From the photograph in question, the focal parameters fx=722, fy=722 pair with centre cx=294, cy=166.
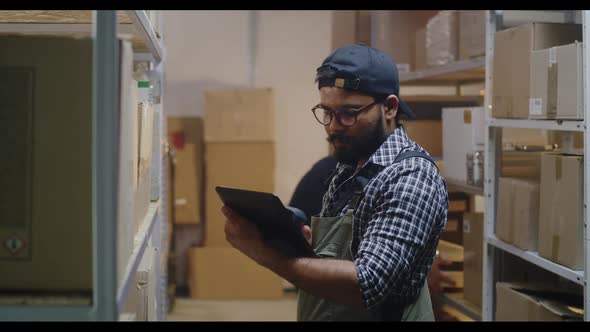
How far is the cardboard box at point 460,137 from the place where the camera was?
3.52m

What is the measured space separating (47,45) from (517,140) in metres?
3.12

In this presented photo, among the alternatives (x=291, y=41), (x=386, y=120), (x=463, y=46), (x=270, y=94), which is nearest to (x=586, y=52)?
(x=386, y=120)

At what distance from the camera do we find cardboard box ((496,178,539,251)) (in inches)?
108

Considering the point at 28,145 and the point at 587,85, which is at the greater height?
the point at 587,85

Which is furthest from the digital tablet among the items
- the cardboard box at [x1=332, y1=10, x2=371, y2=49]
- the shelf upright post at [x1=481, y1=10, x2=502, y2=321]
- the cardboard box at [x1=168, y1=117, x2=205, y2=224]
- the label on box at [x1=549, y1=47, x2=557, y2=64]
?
the cardboard box at [x1=168, y1=117, x2=205, y2=224]

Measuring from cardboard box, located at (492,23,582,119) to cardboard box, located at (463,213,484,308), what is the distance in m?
0.72

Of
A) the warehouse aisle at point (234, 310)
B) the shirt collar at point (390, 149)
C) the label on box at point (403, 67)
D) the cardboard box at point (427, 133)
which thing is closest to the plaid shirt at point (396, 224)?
the shirt collar at point (390, 149)

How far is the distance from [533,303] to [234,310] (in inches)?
140

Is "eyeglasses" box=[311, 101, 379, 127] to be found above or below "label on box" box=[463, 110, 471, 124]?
below

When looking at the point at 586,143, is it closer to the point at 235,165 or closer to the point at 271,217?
the point at 271,217

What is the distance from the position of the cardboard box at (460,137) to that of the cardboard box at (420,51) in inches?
21.0

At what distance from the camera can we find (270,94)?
Result: 20.4 ft

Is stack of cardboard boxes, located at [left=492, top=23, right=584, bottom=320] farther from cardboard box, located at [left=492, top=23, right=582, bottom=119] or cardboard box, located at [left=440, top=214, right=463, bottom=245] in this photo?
cardboard box, located at [left=440, top=214, right=463, bottom=245]

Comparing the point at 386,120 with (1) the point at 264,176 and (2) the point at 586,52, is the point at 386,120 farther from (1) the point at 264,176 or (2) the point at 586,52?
(1) the point at 264,176
